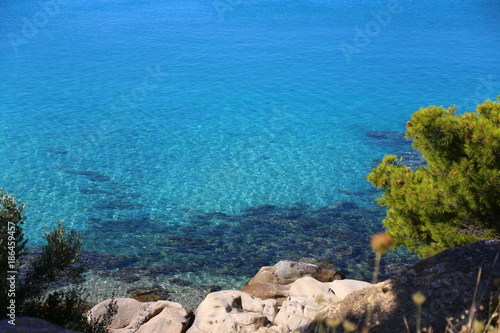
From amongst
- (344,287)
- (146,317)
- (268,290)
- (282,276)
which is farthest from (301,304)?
(146,317)

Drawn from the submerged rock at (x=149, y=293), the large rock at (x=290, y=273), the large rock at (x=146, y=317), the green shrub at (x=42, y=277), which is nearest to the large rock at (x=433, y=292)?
the green shrub at (x=42, y=277)

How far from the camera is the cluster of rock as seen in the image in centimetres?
382

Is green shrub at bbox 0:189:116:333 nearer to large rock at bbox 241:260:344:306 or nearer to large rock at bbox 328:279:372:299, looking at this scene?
large rock at bbox 241:260:344:306

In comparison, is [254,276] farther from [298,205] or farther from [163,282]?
[298,205]

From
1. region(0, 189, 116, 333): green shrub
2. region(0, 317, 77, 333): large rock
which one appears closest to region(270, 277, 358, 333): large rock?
region(0, 189, 116, 333): green shrub

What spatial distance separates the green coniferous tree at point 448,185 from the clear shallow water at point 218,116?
2.63 meters

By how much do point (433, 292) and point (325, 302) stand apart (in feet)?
8.32

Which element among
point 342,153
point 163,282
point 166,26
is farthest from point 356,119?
point 166,26

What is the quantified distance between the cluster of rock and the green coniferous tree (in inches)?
46.7

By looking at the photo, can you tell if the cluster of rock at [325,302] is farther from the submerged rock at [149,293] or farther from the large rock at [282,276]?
the submerged rock at [149,293]

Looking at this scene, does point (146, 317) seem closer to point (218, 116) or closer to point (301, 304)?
point (301, 304)

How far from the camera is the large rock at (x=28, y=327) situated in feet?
11.7

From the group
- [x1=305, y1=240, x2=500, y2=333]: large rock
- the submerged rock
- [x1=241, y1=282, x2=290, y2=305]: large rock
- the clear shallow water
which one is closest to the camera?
[x1=305, y1=240, x2=500, y2=333]: large rock

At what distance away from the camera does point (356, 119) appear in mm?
17422
